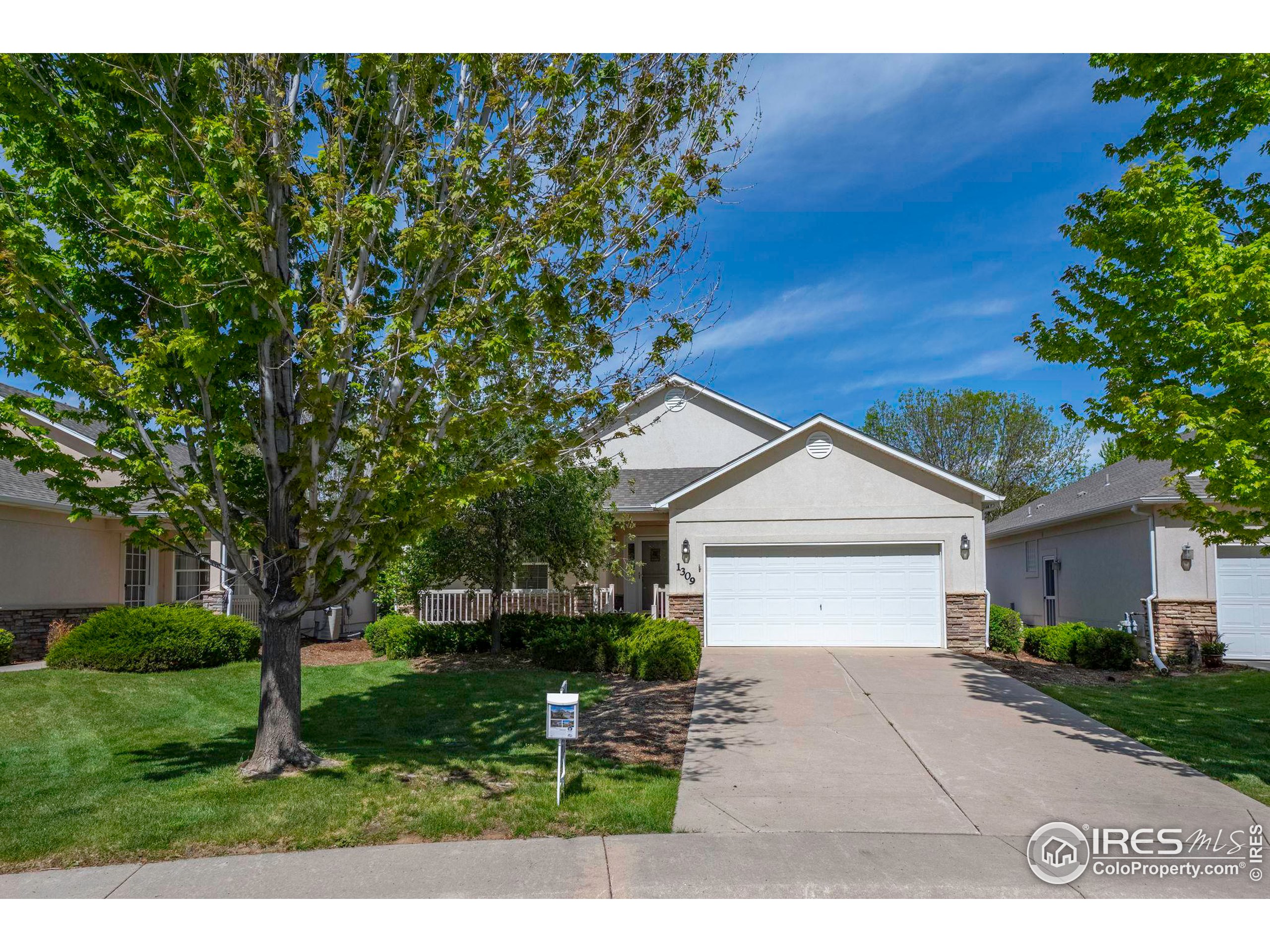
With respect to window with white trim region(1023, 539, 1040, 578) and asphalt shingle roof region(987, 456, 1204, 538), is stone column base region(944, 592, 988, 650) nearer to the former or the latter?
asphalt shingle roof region(987, 456, 1204, 538)

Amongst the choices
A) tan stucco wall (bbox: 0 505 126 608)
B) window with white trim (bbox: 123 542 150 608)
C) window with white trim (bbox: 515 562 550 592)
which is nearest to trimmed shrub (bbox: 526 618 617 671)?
window with white trim (bbox: 515 562 550 592)

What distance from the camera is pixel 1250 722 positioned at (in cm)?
898

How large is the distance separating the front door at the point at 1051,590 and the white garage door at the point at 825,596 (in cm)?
568

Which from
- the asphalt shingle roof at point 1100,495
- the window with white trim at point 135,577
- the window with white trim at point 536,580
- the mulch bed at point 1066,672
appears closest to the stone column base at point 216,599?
the window with white trim at point 135,577

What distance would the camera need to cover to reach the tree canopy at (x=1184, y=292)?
7.04m

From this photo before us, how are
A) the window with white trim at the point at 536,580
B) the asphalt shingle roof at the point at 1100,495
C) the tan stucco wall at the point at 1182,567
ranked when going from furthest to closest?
the window with white trim at the point at 536,580
the asphalt shingle roof at the point at 1100,495
the tan stucco wall at the point at 1182,567

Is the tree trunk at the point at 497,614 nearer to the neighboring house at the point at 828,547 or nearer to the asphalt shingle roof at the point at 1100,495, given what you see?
the neighboring house at the point at 828,547

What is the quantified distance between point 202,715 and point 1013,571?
20974 mm

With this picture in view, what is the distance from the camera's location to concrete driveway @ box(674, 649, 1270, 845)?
570cm

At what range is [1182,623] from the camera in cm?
1388

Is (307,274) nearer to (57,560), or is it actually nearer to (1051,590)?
Answer: (57,560)

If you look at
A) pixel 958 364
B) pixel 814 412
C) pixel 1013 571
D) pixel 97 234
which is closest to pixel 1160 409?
pixel 814 412

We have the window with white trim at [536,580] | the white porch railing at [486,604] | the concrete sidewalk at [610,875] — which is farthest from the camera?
the window with white trim at [536,580]

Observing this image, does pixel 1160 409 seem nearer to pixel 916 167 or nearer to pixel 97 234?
pixel 916 167
